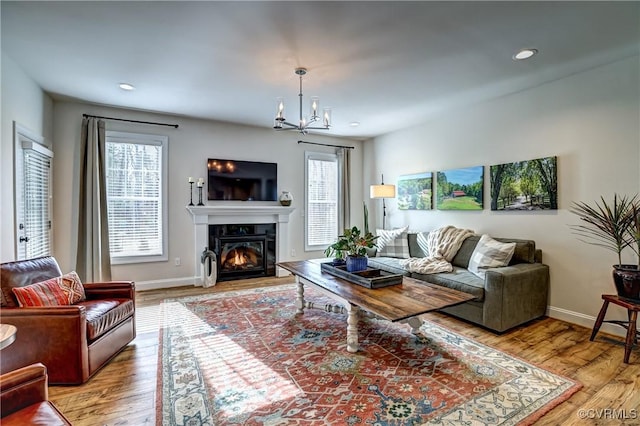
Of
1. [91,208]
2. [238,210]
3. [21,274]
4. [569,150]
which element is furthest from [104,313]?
[569,150]

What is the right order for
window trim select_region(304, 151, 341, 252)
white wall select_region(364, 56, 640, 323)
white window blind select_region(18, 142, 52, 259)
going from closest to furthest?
1. white wall select_region(364, 56, 640, 323)
2. white window blind select_region(18, 142, 52, 259)
3. window trim select_region(304, 151, 341, 252)

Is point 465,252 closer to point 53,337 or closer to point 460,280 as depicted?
point 460,280

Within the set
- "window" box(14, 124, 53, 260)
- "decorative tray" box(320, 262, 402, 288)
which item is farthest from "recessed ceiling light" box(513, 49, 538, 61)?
"window" box(14, 124, 53, 260)

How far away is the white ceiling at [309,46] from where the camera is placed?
223 centimetres

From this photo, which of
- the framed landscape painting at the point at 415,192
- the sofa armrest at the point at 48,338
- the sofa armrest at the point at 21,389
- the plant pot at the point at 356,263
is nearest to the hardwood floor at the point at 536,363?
the sofa armrest at the point at 48,338

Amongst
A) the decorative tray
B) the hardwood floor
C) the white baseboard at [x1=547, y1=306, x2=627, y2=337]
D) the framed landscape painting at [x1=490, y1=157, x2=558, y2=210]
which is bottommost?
the hardwood floor

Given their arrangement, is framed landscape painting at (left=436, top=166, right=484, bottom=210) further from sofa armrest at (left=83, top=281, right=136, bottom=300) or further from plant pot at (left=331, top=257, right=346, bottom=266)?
sofa armrest at (left=83, top=281, right=136, bottom=300)

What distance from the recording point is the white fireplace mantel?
4.98 m

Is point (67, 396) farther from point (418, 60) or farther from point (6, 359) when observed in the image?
point (418, 60)

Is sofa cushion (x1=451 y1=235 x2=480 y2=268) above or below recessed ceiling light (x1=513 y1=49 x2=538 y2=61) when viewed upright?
A: below

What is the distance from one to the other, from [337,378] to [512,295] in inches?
78.4

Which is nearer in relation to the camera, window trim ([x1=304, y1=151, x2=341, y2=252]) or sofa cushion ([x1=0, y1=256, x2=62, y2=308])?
sofa cushion ([x1=0, y1=256, x2=62, y2=308])

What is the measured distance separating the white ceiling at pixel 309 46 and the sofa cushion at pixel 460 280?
2.20 metres

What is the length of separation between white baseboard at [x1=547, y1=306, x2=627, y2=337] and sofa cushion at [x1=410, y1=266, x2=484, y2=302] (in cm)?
96
